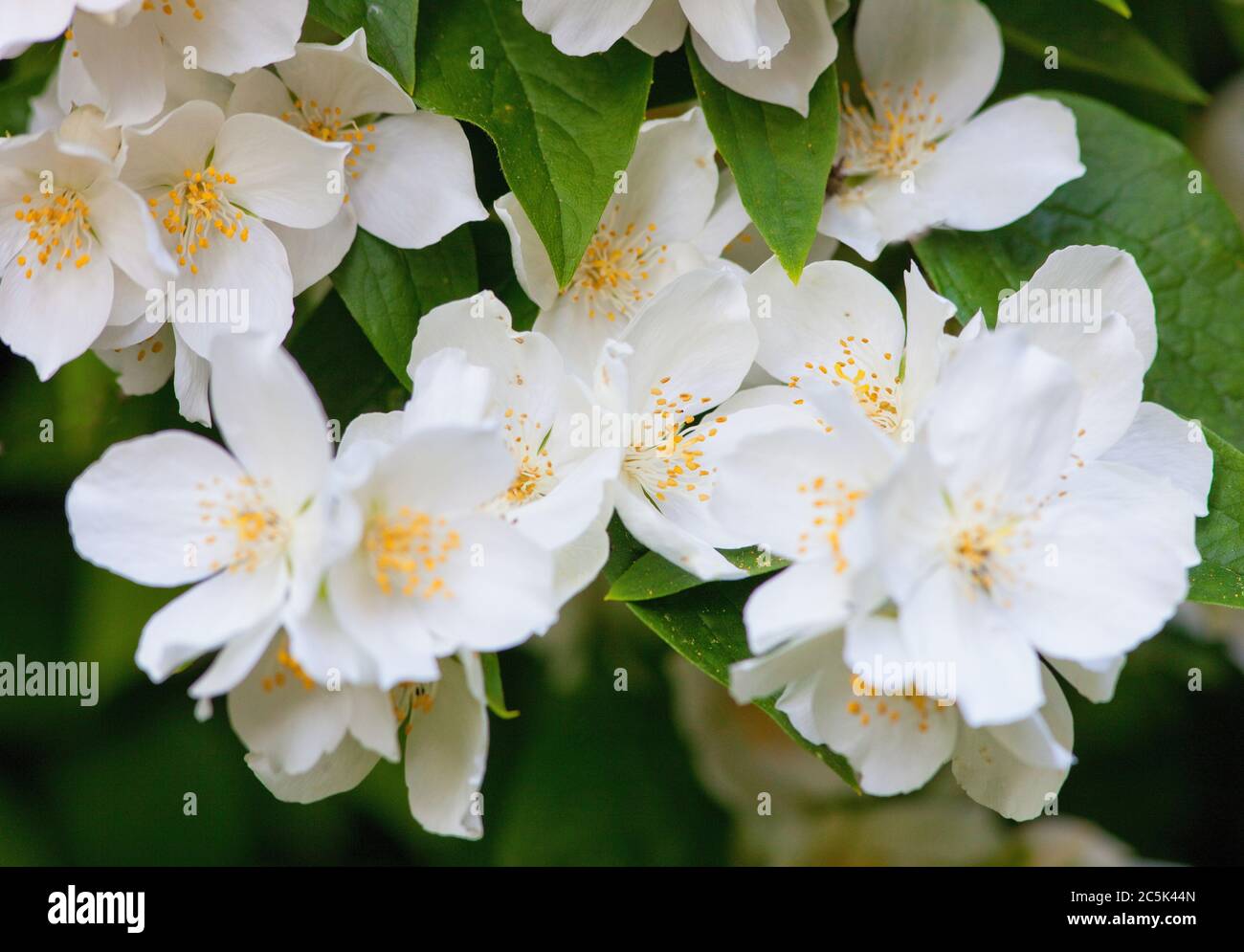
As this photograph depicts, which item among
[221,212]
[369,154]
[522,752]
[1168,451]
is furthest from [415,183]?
[522,752]

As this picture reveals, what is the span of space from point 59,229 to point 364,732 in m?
0.48

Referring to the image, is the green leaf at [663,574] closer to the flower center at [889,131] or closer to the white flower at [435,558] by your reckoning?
the white flower at [435,558]

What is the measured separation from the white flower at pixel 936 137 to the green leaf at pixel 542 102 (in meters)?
0.21

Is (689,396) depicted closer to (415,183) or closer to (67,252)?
(415,183)

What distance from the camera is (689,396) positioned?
3.14 ft

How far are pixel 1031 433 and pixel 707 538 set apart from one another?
10.0 inches

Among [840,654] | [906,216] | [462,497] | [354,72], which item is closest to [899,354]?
[906,216]

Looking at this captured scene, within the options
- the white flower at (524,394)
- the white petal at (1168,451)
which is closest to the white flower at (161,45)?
the white flower at (524,394)

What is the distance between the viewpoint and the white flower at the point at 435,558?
755 millimetres

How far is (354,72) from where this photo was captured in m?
0.97

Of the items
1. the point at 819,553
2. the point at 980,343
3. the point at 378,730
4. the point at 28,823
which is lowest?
the point at 28,823

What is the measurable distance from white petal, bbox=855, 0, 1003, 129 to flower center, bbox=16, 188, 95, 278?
71 centimetres

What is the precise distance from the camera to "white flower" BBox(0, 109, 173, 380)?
92 cm
